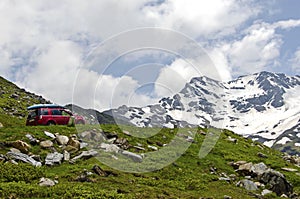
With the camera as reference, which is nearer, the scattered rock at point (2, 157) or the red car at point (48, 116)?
the scattered rock at point (2, 157)

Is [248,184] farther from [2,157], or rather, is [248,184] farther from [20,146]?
[2,157]

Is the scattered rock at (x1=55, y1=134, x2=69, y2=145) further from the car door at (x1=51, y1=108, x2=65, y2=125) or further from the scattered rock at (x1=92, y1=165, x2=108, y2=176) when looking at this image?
the car door at (x1=51, y1=108, x2=65, y2=125)

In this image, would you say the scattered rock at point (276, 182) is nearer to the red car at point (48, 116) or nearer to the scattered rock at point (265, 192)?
the scattered rock at point (265, 192)

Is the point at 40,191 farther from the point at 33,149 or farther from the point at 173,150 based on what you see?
the point at 173,150

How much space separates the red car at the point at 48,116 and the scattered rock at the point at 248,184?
20223mm

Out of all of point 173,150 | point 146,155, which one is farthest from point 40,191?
point 173,150

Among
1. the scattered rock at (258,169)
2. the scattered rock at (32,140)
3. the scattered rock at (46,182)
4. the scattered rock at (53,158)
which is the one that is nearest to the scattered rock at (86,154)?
the scattered rock at (53,158)

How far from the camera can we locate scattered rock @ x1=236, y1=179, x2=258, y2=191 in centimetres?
2645

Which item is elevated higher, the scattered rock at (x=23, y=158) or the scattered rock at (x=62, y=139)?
the scattered rock at (x=62, y=139)

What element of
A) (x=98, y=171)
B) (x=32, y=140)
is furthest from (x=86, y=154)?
(x=32, y=140)

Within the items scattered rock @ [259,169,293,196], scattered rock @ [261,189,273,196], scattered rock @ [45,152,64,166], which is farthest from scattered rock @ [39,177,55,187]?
scattered rock @ [259,169,293,196]

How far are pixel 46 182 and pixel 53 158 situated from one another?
5143 mm

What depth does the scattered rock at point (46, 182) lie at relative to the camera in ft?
66.6

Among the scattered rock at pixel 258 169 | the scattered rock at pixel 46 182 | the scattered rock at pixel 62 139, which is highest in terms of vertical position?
the scattered rock at pixel 62 139
